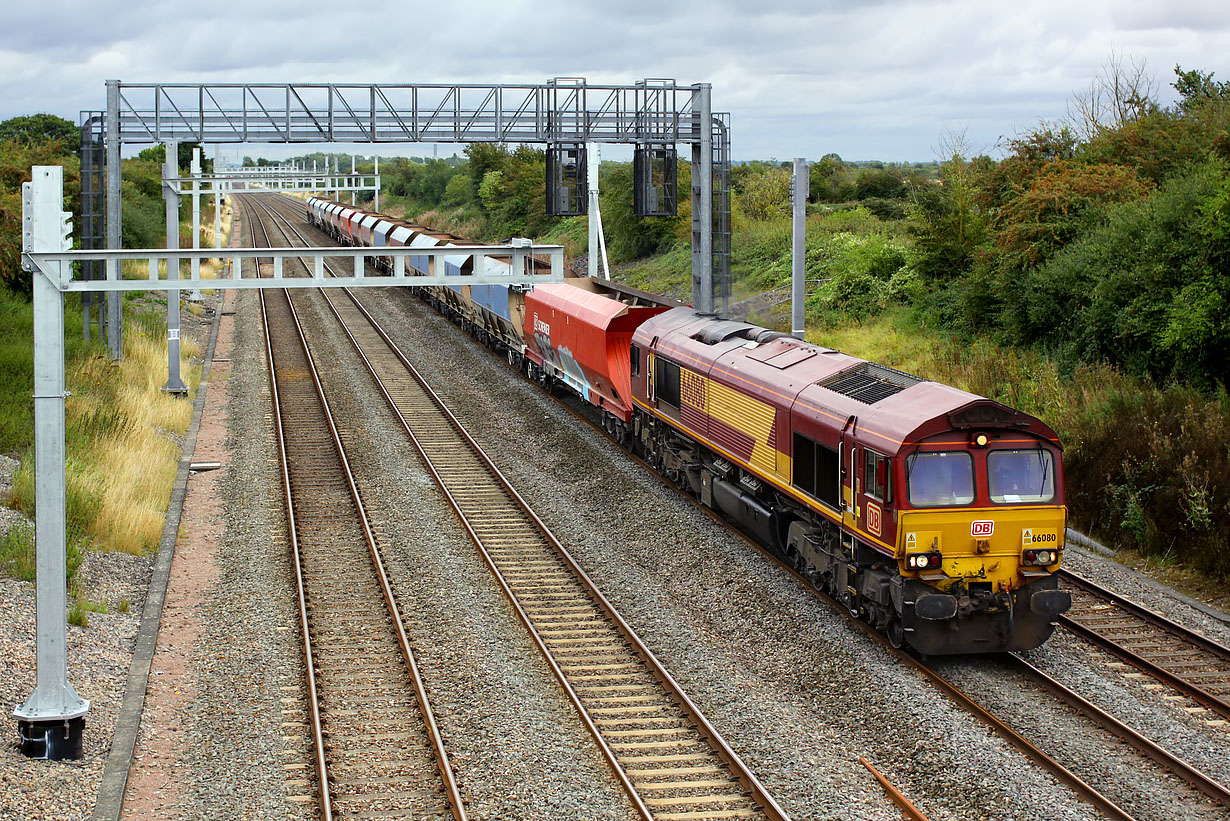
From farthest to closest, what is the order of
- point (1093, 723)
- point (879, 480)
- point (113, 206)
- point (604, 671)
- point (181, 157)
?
point (181, 157) < point (113, 206) < point (604, 671) < point (879, 480) < point (1093, 723)

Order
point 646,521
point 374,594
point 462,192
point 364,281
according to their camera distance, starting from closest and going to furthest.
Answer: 1. point 364,281
2. point 374,594
3. point 646,521
4. point 462,192

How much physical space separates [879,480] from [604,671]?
3737 millimetres

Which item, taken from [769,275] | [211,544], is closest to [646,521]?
[211,544]

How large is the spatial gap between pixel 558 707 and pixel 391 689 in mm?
1863

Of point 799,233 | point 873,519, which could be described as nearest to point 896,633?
point 873,519

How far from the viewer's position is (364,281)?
14.0m

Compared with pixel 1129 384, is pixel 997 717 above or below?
below

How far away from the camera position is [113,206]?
26094 mm

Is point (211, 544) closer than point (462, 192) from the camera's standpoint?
Yes

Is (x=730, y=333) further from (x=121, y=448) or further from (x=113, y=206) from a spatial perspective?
(x=113, y=206)

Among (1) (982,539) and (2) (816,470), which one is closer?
(1) (982,539)

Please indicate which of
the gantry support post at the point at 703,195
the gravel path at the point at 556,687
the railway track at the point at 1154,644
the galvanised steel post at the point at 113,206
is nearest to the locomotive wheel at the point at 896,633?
the gravel path at the point at 556,687

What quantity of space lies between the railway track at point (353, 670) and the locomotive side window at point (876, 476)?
17.6ft

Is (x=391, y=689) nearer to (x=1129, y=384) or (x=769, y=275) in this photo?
(x=1129, y=384)
